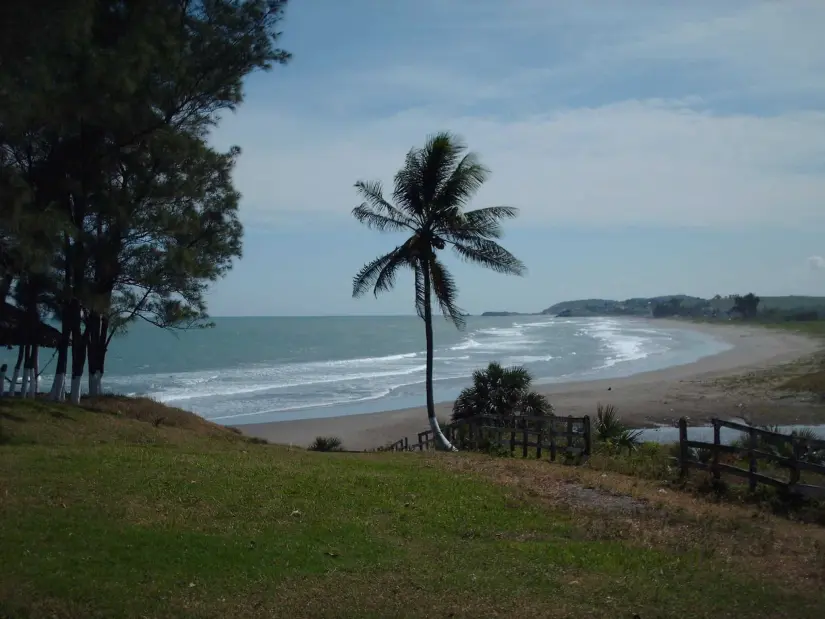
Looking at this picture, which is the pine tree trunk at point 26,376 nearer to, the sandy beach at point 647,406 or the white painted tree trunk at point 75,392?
the white painted tree trunk at point 75,392

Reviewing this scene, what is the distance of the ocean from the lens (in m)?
41.9

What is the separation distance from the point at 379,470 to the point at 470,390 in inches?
399

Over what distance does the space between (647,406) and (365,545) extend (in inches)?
1222

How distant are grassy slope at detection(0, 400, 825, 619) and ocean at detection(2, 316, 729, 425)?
50.1 feet

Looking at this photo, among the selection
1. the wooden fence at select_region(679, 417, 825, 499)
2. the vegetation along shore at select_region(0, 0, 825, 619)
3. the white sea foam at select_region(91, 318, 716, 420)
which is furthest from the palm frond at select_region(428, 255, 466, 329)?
the white sea foam at select_region(91, 318, 716, 420)

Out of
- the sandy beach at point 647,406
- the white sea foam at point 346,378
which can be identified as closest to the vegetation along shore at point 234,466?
the sandy beach at point 647,406

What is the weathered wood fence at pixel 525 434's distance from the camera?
1705cm

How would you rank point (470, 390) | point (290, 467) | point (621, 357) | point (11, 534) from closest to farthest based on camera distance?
point (11, 534), point (290, 467), point (470, 390), point (621, 357)

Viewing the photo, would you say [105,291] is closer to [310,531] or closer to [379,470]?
[379,470]

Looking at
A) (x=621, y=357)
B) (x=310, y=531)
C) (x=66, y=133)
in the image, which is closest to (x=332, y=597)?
(x=310, y=531)

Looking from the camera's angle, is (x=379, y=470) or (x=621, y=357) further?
(x=621, y=357)

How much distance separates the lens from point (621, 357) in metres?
67.8

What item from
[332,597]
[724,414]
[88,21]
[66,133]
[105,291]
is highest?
[66,133]

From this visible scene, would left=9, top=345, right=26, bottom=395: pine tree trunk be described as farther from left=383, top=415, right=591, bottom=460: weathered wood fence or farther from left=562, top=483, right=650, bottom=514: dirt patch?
left=562, top=483, right=650, bottom=514: dirt patch
